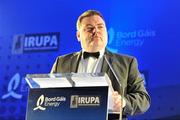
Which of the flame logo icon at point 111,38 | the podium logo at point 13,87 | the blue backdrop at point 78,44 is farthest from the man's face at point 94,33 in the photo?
the podium logo at point 13,87

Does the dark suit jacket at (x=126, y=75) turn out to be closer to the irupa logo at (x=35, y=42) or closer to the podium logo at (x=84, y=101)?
the podium logo at (x=84, y=101)

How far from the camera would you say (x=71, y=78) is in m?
1.41

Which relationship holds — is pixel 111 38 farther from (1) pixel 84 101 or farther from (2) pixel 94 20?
(1) pixel 84 101

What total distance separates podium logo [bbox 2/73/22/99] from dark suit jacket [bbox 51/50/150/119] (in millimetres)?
1743

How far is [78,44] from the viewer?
338cm

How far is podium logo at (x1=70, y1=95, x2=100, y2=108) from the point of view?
1.38 metres

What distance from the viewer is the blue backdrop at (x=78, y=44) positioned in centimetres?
305

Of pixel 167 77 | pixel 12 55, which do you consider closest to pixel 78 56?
pixel 167 77

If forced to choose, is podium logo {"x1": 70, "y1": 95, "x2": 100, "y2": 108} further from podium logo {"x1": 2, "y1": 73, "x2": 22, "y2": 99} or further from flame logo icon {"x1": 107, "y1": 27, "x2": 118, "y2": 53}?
podium logo {"x1": 2, "y1": 73, "x2": 22, "y2": 99}

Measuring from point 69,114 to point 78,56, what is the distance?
48cm

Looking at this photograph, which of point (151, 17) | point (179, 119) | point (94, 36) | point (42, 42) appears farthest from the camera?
point (42, 42)

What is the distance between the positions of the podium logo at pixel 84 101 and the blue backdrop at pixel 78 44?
5.57 ft

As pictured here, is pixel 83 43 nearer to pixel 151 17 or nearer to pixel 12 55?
pixel 151 17

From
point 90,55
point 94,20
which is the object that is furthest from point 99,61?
point 94,20
